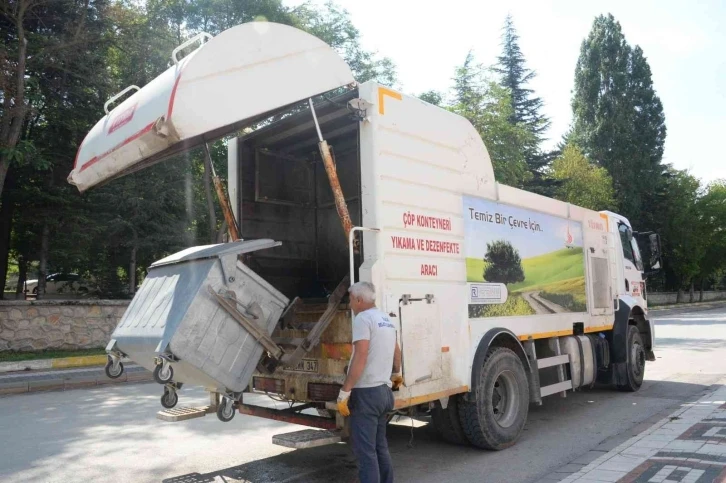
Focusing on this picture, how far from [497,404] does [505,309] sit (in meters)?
0.97

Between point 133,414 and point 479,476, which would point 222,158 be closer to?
point 133,414

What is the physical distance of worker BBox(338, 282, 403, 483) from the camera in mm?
4047

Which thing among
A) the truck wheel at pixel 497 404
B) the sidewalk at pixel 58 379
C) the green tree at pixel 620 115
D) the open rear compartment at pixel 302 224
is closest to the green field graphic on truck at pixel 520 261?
the truck wheel at pixel 497 404

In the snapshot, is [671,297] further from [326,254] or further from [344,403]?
[344,403]

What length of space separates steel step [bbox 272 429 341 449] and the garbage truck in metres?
0.02

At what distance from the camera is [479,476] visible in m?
5.04

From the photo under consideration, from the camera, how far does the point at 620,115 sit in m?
44.4

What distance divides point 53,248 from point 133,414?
9918 mm

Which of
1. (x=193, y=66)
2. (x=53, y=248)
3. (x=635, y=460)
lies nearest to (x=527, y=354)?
(x=635, y=460)

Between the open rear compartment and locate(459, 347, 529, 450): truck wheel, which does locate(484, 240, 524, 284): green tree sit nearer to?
locate(459, 347, 529, 450): truck wheel

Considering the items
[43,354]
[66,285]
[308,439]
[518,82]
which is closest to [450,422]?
[308,439]

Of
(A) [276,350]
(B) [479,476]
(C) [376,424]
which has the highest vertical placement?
(A) [276,350]

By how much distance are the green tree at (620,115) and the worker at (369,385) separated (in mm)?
43007

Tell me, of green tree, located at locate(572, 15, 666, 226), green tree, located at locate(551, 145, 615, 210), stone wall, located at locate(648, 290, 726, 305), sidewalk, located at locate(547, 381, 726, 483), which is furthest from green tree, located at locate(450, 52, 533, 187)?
stone wall, located at locate(648, 290, 726, 305)
